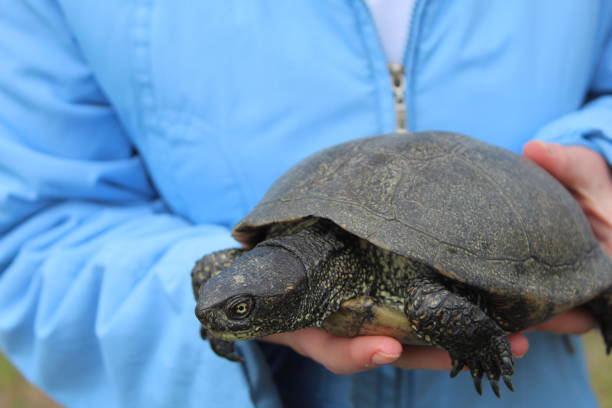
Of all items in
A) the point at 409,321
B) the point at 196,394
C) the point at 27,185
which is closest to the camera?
the point at 409,321

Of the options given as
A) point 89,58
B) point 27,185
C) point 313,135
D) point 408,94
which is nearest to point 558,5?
point 408,94

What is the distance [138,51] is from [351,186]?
880 mm

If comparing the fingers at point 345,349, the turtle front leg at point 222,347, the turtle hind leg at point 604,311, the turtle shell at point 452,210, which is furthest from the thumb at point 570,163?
→ the turtle front leg at point 222,347

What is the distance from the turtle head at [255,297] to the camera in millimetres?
1226

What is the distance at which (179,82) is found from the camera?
5.78 feet

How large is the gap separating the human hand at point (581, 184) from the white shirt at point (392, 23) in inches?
20.6

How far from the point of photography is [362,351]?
4.22 feet

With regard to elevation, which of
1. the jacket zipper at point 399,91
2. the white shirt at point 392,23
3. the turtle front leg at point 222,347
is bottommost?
the turtle front leg at point 222,347

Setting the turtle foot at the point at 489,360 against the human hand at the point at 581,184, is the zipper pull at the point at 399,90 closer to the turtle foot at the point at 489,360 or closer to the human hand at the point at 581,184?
the human hand at the point at 581,184

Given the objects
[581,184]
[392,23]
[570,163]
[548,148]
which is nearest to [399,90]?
[392,23]

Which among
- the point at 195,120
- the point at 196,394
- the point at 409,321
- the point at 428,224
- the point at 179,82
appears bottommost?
the point at 196,394

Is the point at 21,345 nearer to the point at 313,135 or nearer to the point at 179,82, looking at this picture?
the point at 179,82

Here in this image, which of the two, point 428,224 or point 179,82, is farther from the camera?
point 179,82

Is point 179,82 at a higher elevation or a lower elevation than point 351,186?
higher
